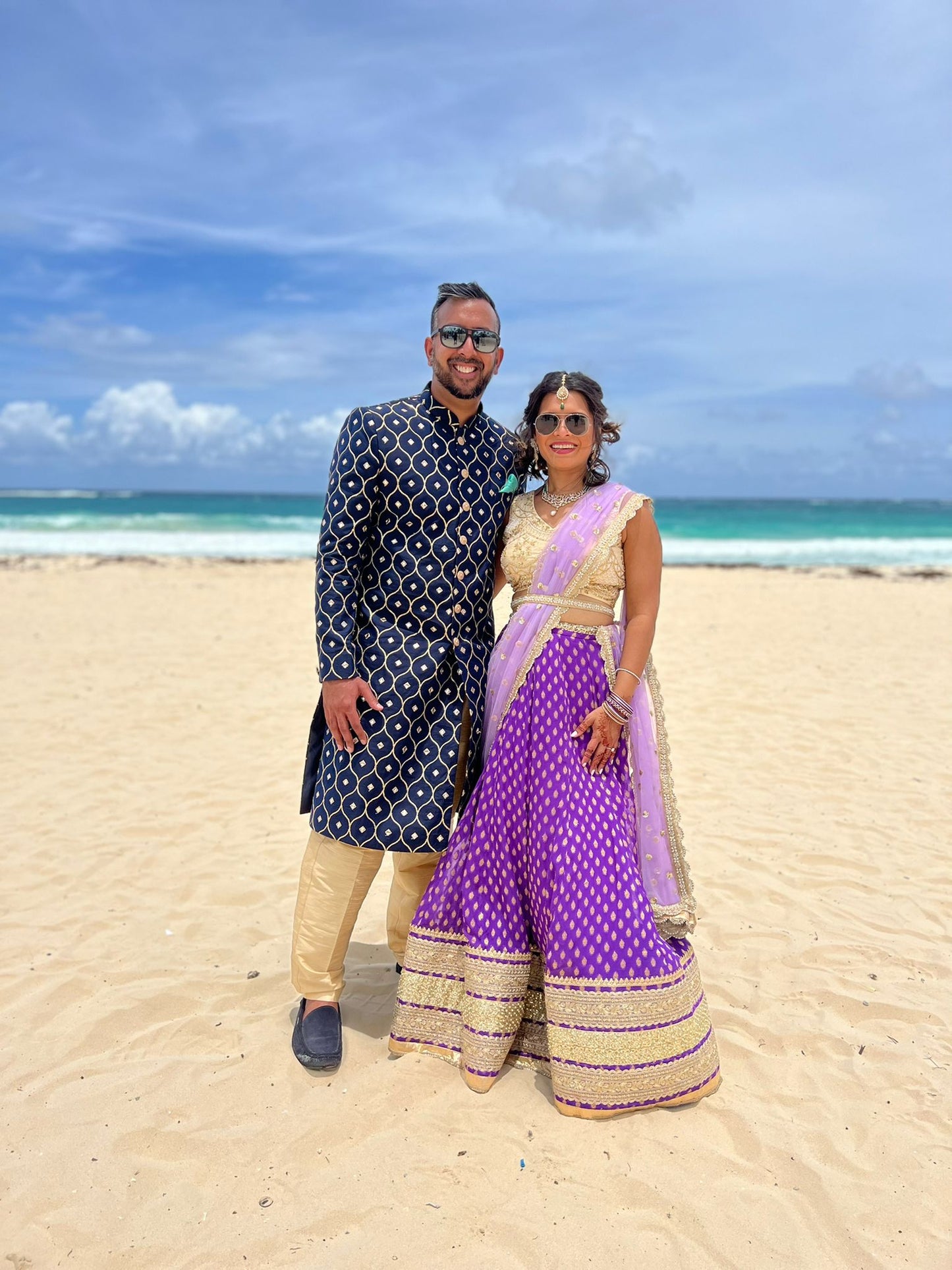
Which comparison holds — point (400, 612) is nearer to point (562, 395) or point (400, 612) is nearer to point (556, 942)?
point (562, 395)

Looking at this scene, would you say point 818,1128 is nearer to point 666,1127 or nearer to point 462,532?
point 666,1127

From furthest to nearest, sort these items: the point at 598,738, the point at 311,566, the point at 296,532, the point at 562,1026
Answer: the point at 296,532 < the point at 311,566 < the point at 598,738 < the point at 562,1026

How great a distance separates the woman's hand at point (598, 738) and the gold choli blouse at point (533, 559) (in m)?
0.33

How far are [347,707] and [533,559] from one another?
→ 69cm

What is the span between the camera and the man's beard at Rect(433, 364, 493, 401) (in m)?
2.66

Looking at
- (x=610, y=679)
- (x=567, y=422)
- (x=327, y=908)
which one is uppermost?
(x=567, y=422)

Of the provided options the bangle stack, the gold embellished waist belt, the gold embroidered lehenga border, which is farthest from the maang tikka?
the gold embroidered lehenga border

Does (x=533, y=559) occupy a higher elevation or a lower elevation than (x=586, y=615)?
higher

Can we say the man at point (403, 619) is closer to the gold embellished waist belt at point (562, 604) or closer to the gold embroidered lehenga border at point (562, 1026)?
the gold embellished waist belt at point (562, 604)

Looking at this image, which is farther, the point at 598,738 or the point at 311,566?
the point at 311,566

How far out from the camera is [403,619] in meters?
2.67

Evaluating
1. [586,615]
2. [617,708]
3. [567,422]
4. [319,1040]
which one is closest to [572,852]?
[617,708]

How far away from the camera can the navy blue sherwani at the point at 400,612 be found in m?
2.62

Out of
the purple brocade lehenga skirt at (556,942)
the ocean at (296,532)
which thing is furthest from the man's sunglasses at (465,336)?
the ocean at (296,532)
